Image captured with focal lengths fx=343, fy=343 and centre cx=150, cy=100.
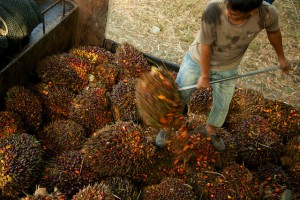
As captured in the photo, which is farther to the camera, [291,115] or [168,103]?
[291,115]

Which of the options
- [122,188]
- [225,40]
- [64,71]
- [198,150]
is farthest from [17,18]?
[198,150]

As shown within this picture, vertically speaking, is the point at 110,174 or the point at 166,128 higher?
the point at 166,128

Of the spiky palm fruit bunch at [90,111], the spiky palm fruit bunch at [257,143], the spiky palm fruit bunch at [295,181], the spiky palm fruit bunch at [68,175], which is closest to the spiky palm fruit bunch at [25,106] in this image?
the spiky palm fruit bunch at [90,111]

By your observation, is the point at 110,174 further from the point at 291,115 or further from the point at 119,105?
the point at 291,115

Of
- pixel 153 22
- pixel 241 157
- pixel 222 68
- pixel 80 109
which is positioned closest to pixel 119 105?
pixel 80 109

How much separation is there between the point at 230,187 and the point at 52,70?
7.51 ft

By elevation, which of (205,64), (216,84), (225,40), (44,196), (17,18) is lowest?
(44,196)

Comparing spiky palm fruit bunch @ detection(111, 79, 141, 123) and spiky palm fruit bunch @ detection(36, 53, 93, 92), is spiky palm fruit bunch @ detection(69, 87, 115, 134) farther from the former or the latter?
spiky palm fruit bunch @ detection(36, 53, 93, 92)

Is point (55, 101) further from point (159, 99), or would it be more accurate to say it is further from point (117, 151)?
point (159, 99)

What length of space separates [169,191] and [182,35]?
3037 millimetres

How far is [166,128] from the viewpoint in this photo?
123 inches

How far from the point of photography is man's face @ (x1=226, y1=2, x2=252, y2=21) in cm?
238

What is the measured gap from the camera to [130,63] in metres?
4.04

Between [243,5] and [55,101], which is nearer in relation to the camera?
[243,5]
